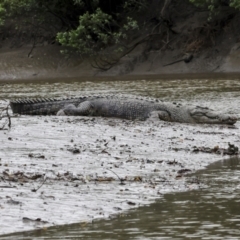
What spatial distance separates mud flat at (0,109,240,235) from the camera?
569 cm

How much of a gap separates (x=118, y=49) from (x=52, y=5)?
16.8ft

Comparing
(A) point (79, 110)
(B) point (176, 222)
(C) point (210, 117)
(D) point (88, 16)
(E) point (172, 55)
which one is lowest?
(B) point (176, 222)

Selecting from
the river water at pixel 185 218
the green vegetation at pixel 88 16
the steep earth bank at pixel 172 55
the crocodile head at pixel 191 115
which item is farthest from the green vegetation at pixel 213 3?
the river water at pixel 185 218

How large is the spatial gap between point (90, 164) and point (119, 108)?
20.0 ft

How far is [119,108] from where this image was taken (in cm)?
1404

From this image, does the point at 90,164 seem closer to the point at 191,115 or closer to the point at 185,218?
the point at 185,218

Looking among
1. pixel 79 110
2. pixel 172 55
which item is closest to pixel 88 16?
pixel 172 55

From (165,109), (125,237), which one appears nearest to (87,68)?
(165,109)

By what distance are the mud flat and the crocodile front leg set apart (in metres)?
1.26

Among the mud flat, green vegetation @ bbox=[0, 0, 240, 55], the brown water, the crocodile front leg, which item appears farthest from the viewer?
green vegetation @ bbox=[0, 0, 240, 55]

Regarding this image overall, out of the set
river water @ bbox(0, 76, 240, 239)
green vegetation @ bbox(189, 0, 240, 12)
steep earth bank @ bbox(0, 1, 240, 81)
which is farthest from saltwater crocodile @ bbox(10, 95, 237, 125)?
green vegetation @ bbox(189, 0, 240, 12)

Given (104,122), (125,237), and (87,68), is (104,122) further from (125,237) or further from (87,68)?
(87,68)

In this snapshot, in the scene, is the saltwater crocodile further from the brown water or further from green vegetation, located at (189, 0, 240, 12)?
green vegetation, located at (189, 0, 240, 12)

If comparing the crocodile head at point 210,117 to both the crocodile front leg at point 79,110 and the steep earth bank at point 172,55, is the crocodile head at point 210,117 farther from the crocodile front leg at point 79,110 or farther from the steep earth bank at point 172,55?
the steep earth bank at point 172,55
